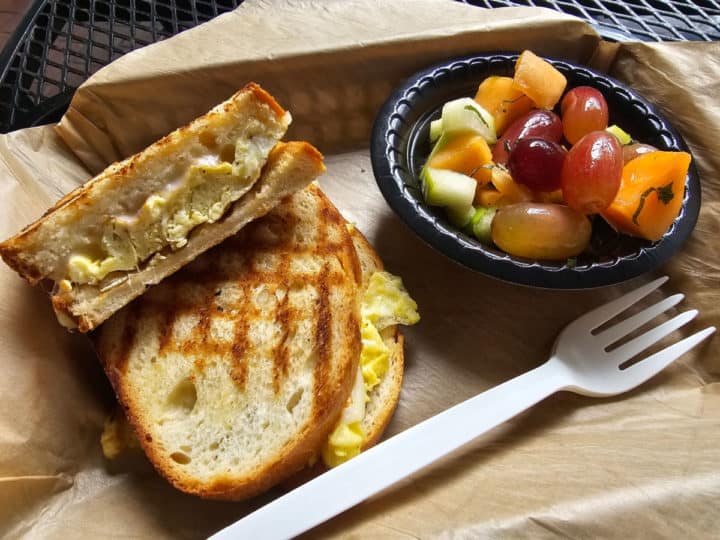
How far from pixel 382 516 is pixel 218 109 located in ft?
2.97

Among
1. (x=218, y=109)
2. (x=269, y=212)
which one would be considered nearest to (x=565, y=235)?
(x=269, y=212)

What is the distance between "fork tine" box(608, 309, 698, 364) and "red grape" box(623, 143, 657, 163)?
423 millimetres

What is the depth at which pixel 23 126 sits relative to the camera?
174cm

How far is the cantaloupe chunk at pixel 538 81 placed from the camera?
1671 millimetres

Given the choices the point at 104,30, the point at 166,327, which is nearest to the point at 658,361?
the point at 166,327

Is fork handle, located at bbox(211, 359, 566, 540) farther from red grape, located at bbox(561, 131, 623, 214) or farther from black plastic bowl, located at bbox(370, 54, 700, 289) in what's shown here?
red grape, located at bbox(561, 131, 623, 214)

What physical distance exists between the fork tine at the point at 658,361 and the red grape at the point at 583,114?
59 centimetres

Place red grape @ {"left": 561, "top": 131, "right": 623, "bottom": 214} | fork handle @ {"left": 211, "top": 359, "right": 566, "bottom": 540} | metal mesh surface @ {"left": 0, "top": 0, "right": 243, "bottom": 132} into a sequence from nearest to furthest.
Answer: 1. fork handle @ {"left": 211, "top": 359, "right": 566, "bottom": 540}
2. red grape @ {"left": 561, "top": 131, "right": 623, "bottom": 214}
3. metal mesh surface @ {"left": 0, "top": 0, "right": 243, "bottom": 132}

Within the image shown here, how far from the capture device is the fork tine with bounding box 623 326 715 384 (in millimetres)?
1488

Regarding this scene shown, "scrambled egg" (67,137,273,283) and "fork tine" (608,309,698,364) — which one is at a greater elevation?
"scrambled egg" (67,137,273,283)

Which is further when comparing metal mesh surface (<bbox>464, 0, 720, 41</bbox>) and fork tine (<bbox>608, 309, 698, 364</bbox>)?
metal mesh surface (<bbox>464, 0, 720, 41</bbox>)

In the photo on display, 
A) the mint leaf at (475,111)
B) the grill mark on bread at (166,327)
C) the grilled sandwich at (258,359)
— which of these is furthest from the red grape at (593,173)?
the grill mark on bread at (166,327)

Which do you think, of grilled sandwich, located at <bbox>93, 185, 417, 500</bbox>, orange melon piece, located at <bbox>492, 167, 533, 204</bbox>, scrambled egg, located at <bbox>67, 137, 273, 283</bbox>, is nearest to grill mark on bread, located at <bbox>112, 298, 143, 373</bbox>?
grilled sandwich, located at <bbox>93, 185, 417, 500</bbox>

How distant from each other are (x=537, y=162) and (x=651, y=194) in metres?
0.28
